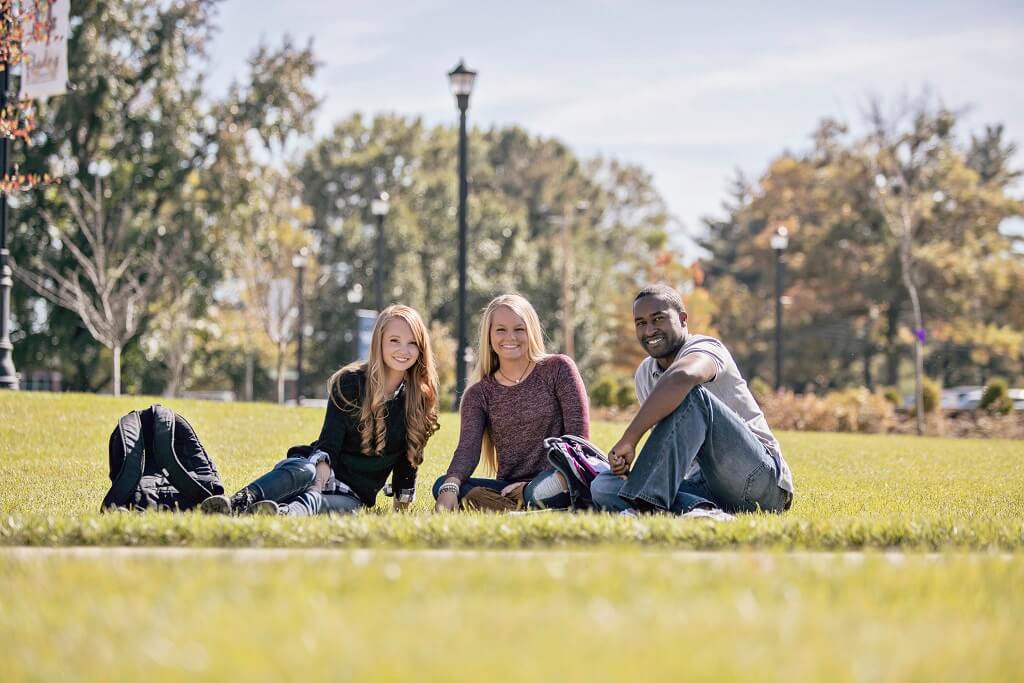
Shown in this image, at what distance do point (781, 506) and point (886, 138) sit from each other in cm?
Answer: 3210

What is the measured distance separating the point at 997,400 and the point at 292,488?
23.6m

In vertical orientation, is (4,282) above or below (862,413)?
above

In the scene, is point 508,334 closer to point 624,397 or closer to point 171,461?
point 171,461

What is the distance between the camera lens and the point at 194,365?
37.2 m

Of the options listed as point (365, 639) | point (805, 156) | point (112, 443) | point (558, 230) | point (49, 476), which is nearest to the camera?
point (365, 639)

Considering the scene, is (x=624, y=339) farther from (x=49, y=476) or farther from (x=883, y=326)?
(x=49, y=476)

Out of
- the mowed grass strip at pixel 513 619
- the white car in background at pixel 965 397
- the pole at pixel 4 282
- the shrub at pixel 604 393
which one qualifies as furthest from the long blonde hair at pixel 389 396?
the white car in background at pixel 965 397

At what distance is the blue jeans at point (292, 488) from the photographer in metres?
6.50

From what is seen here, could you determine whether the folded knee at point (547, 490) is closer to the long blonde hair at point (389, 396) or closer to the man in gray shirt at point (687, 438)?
the man in gray shirt at point (687, 438)

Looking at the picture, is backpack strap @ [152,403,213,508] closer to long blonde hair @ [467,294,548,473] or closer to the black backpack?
the black backpack

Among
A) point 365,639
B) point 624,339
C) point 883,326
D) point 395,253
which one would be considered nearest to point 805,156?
point 883,326

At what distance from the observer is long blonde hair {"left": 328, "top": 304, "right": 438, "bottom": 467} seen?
7.08 meters

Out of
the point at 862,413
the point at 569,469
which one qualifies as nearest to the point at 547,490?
the point at 569,469

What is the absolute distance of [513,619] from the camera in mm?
3088
